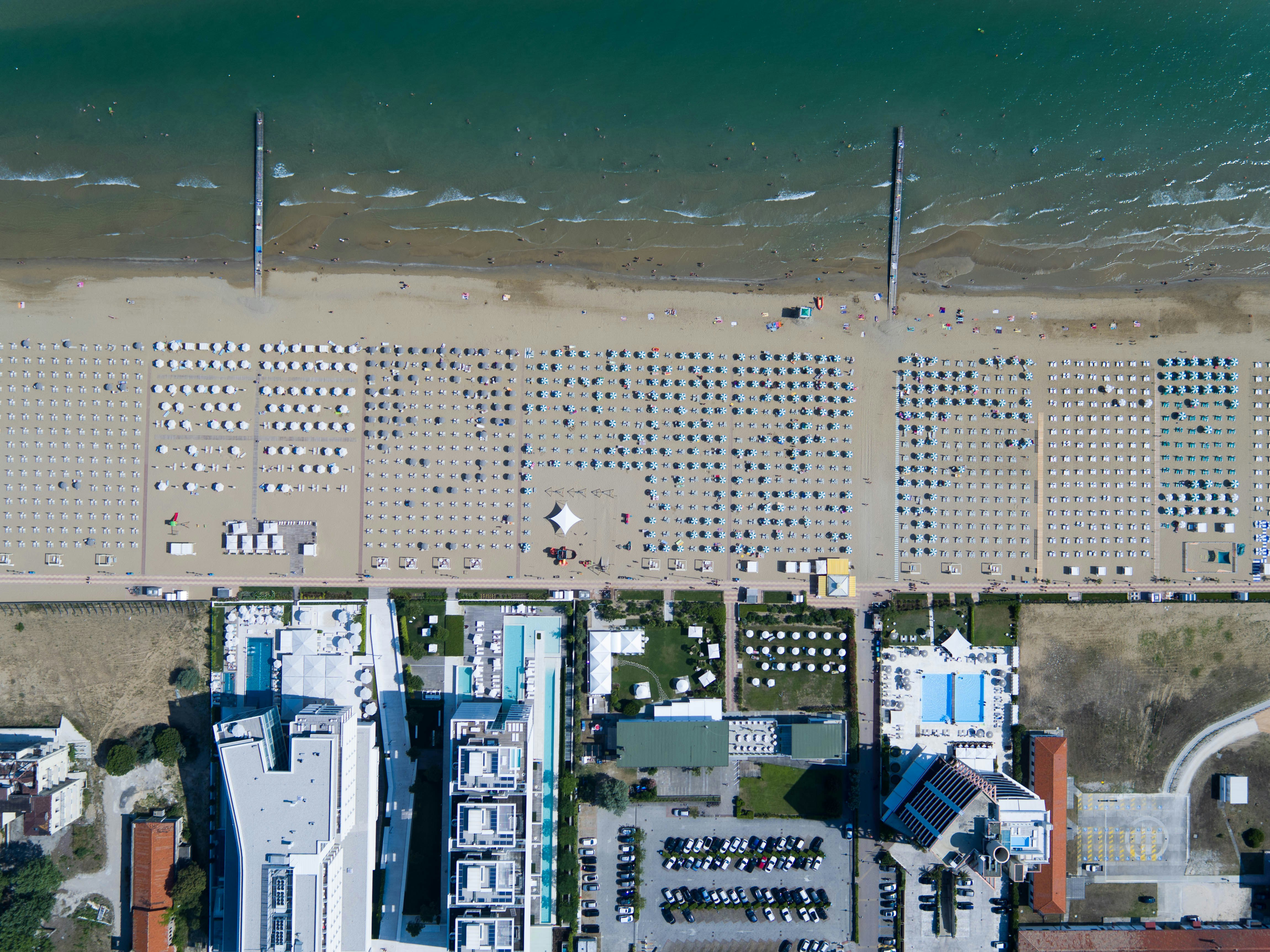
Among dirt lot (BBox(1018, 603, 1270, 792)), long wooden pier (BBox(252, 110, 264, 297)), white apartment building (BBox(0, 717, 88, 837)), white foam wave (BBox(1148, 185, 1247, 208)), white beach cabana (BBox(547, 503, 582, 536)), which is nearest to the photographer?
white apartment building (BBox(0, 717, 88, 837))

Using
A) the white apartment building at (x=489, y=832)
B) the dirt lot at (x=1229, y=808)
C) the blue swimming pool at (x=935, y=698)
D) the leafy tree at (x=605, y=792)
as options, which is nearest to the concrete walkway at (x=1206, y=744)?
the dirt lot at (x=1229, y=808)

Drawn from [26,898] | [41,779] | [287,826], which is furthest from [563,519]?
[26,898]

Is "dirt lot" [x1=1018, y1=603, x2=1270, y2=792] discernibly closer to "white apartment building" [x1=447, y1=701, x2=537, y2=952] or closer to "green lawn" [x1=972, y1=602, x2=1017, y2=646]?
"green lawn" [x1=972, y1=602, x2=1017, y2=646]

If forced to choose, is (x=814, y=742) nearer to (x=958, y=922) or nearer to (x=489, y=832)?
(x=958, y=922)

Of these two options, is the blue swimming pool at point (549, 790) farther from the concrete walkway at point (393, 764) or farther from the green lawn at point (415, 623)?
the concrete walkway at point (393, 764)

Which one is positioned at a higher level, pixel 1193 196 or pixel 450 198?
pixel 1193 196

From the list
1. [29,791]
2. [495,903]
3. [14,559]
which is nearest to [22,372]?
[14,559]

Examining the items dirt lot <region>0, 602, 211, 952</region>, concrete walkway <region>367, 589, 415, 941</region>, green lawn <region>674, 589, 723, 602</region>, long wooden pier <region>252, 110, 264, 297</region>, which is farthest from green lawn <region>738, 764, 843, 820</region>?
long wooden pier <region>252, 110, 264, 297</region>
